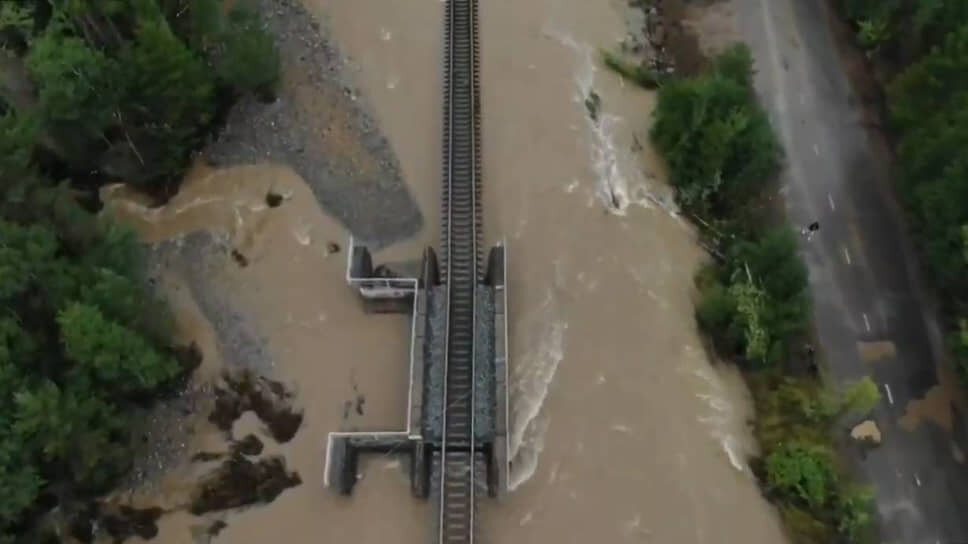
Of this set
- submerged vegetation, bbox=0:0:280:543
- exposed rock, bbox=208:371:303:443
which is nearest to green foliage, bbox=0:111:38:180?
submerged vegetation, bbox=0:0:280:543

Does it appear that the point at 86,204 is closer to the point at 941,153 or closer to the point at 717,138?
the point at 717,138

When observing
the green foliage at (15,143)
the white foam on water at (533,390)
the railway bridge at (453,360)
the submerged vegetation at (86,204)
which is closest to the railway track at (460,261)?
the railway bridge at (453,360)

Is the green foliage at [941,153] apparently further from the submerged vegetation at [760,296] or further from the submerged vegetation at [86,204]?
the submerged vegetation at [86,204]

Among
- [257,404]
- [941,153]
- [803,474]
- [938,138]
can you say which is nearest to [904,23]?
[938,138]

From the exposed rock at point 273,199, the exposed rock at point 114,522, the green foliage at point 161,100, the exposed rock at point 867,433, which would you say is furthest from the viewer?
the exposed rock at point 273,199

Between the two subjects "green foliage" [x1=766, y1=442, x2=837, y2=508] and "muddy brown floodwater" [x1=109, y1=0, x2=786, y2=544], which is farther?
"muddy brown floodwater" [x1=109, y1=0, x2=786, y2=544]

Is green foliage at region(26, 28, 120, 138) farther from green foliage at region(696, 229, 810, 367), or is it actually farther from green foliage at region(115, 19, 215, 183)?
green foliage at region(696, 229, 810, 367)

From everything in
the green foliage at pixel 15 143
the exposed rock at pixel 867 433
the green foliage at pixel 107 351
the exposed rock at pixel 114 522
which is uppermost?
the green foliage at pixel 15 143
